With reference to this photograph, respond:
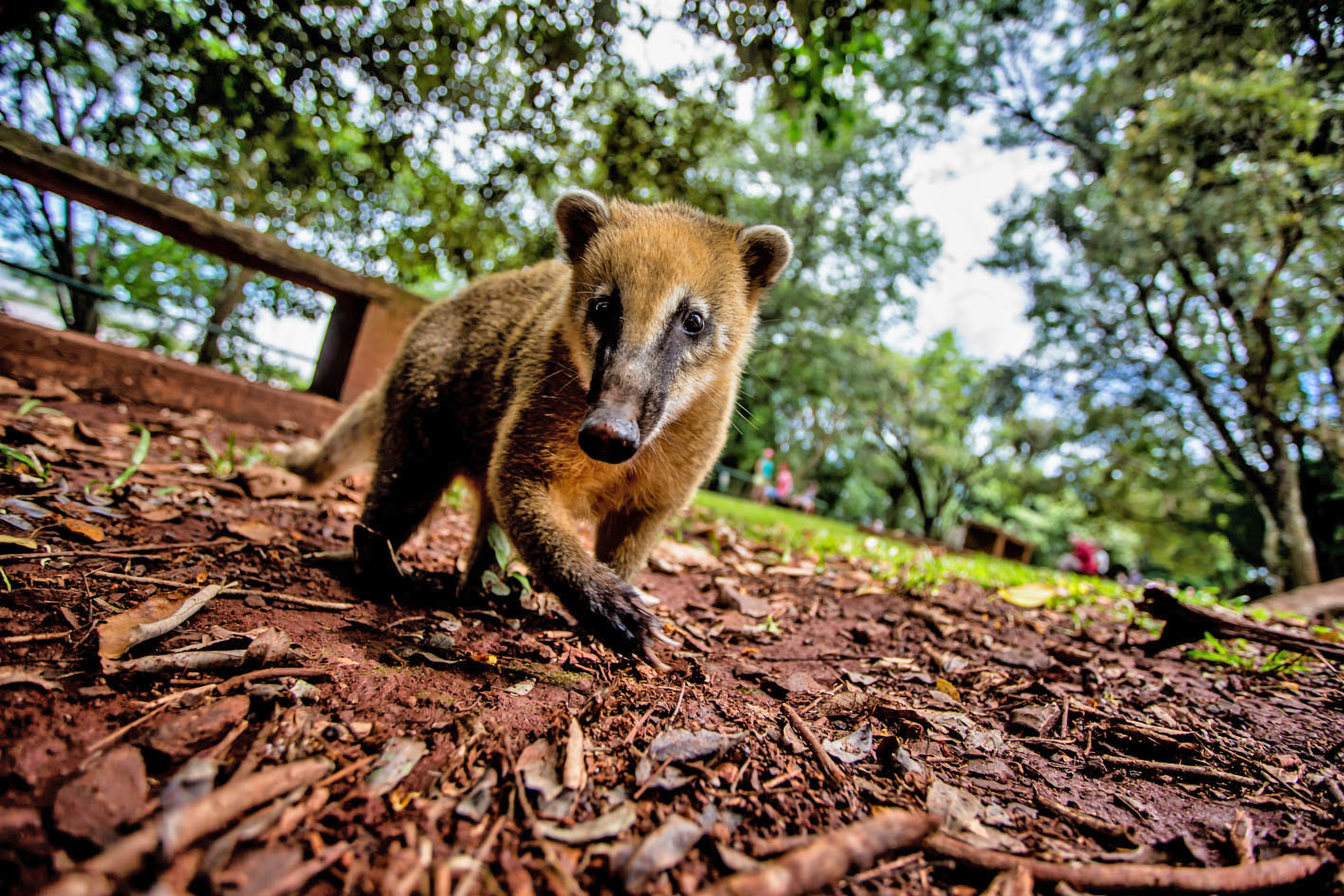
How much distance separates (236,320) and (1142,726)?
810 inches

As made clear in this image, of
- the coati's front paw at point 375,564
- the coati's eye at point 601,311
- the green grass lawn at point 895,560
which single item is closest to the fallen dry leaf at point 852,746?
the coati's eye at point 601,311

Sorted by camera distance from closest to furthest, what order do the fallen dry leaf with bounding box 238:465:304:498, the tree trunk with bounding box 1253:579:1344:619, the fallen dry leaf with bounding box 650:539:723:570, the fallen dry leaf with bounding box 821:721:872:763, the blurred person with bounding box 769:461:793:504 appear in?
the fallen dry leaf with bounding box 821:721:872:763, the fallen dry leaf with bounding box 238:465:304:498, the fallen dry leaf with bounding box 650:539:723:570, the tree trunk with bounding box 1253:579:1344:619, the blurred person with bounding box 769:461:793:504

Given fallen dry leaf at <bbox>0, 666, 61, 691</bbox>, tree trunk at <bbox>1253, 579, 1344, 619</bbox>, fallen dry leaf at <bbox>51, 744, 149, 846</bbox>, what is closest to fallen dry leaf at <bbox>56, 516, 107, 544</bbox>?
fallen dry leaf at <bbox>0, 666, 61, 691</bbox>

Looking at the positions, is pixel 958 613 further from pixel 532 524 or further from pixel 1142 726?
pixel 532 524

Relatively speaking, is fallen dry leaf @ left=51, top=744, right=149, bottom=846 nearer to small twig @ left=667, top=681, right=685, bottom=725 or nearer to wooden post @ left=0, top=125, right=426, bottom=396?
small twig @ left=667, top=681, right=685, bottom=725

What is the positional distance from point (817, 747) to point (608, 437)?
1.14m

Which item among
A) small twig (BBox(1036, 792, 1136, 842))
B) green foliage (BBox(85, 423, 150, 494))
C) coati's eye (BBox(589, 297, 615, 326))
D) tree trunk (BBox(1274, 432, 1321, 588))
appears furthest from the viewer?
tree trunk (BBox(1274, 432, 1321, 588))

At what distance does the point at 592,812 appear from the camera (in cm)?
132

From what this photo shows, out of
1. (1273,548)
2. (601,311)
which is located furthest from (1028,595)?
(1273,548)

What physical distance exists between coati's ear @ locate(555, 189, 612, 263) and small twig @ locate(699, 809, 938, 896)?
260 centimetres

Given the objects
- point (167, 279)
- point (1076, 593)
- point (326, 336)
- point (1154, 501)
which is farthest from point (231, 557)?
point (1154, 501)

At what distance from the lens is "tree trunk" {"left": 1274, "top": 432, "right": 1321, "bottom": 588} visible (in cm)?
1002

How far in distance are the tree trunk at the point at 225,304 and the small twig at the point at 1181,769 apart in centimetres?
1596

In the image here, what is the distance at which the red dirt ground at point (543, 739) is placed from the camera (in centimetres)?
114
